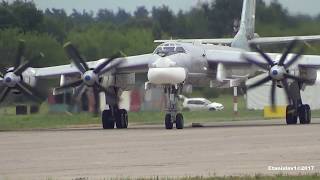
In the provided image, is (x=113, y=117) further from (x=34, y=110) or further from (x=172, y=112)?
(x=34, y=110)

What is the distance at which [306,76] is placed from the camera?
1209 inches

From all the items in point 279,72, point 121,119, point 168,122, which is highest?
point 279,72

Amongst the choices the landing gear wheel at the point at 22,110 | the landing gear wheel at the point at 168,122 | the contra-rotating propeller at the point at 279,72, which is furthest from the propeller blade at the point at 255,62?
the landing gear wheel at the point at 22,110

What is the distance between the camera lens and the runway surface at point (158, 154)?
1459 cm

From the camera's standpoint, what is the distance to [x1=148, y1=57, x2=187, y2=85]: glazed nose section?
90.6 ft

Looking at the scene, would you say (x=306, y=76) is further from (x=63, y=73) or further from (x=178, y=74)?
(x=63, y=73)

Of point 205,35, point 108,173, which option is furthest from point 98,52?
point 108,173

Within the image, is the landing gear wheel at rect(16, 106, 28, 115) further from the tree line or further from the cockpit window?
the cockpit window

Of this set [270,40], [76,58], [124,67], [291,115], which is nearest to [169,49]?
[124,67]

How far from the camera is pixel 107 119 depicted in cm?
3108

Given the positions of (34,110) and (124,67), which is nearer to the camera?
(124,67)

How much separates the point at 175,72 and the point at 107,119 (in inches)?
166

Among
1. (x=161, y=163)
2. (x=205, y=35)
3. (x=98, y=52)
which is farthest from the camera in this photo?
(x=205, y=35)

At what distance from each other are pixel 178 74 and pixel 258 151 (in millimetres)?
10561
